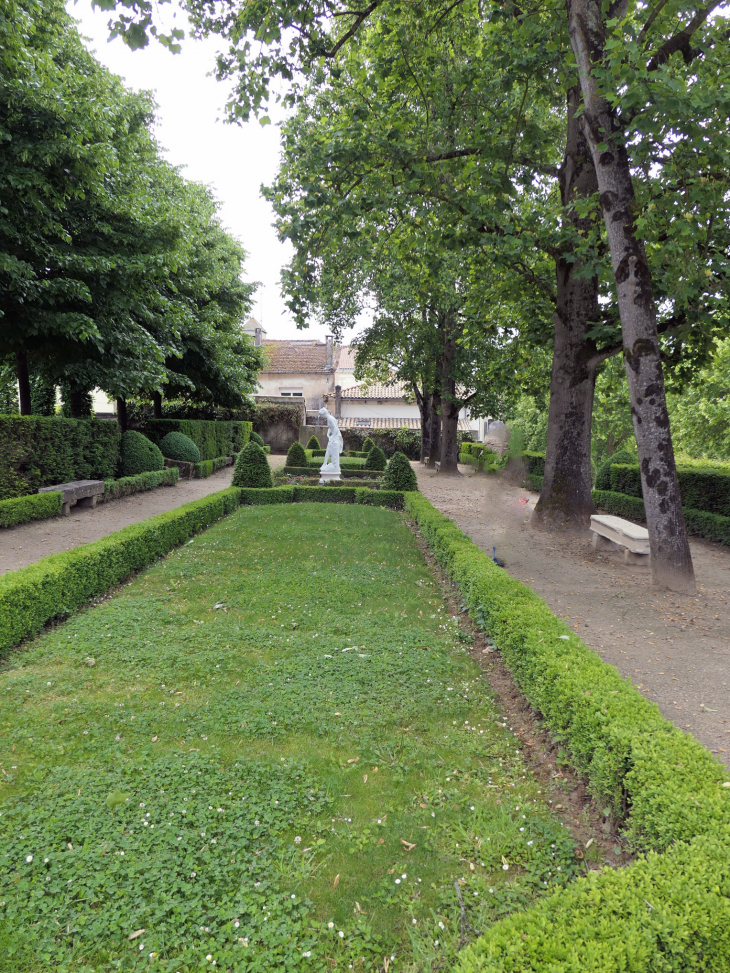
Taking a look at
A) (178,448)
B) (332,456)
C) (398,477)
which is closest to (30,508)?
(398,477)

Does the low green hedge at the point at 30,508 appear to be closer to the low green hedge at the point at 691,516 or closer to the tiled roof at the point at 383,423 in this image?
the low green hedge at the point at 691,516

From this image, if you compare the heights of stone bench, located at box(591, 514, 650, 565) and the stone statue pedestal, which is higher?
the stone statue pedestal

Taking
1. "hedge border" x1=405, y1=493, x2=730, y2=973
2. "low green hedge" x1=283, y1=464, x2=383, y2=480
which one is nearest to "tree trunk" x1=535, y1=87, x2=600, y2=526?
"hedge border" x1=405, y1=493, x2=730, y2=973

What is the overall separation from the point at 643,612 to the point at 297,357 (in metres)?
43.3

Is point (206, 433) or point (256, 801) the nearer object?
point (256, 801)

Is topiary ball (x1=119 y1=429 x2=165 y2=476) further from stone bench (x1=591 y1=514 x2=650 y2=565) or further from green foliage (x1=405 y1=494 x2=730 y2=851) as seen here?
green foliage (x1=405 y1=494 x2=730 y2=851)

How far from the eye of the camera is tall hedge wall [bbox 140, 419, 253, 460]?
2103cm

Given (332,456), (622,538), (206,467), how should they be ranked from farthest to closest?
(206,467) < (332,456) < (622,538)

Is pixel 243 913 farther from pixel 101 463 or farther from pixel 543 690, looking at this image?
pixel 101 463

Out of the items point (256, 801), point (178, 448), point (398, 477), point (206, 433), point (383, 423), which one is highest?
point (383, 423)

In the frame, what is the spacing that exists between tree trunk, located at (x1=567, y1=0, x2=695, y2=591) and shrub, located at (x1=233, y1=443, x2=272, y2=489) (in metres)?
9.83

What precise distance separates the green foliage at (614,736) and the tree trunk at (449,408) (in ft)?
53.1

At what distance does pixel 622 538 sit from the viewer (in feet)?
27.7

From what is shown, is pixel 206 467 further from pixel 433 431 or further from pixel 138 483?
pixel 433 431
